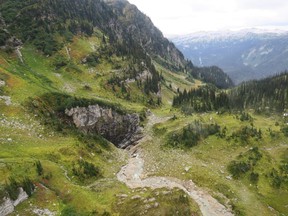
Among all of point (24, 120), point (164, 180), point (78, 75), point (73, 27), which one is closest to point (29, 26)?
point (73, 27)

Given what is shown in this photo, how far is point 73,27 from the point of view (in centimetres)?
14588

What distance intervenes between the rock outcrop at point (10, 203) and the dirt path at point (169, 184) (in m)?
18.0

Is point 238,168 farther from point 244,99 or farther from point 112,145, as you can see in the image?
point 244,99

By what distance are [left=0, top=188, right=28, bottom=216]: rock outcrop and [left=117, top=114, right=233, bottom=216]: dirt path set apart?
1800cm

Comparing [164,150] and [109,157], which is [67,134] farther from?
[164,150]

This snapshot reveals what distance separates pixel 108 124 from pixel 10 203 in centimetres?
4451

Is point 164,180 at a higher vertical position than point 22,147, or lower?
lower

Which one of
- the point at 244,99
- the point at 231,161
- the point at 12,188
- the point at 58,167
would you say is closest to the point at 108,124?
the point at 58,167

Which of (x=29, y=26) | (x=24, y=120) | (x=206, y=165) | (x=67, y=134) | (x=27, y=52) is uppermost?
(x=29, y=26)

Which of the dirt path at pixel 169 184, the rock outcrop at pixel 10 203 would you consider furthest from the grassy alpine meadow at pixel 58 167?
the dirt path at pixel 169 184

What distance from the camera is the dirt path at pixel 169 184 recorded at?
45434 millimetres

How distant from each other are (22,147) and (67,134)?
11996 mm

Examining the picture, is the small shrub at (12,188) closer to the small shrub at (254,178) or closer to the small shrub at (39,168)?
the small shrub at (39,168)

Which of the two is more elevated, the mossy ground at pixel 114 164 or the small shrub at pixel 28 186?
the small shrub at pixel 28 186
